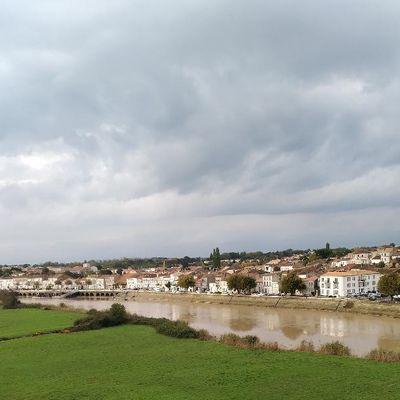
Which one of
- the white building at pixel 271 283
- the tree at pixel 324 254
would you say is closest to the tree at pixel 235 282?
the white building at pixel 271 283

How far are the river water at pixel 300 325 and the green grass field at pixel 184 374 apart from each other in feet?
20.2

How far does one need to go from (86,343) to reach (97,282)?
92180 millimetres

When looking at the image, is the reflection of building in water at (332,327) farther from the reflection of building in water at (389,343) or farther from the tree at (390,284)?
the tree at (390,284)

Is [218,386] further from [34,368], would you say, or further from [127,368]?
[34,368]

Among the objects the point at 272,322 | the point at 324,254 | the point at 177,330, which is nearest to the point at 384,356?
the point at 177,330

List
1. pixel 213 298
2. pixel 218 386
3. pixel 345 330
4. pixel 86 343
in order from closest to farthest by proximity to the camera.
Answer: pixel 218 386, pixel 86 343, pixel 345 330, pixel 213 298

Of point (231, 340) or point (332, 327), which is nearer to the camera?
point (231, 340)

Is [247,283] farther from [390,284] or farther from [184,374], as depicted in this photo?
[184,374]

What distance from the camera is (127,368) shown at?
23.1 meters

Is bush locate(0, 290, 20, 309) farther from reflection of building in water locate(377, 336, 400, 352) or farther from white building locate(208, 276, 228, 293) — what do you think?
reflection of building in water locate(377, 336, 400, 352)

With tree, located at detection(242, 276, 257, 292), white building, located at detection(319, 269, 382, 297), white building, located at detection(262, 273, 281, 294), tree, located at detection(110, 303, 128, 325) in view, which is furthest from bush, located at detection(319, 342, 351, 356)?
white building, located at detection(262, 273, 281, 294)

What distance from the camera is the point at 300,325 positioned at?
40656 mm

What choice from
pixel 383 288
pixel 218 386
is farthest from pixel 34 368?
pixel 383 288

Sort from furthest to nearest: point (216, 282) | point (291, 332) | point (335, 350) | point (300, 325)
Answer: point (216, 282)
point (300, 325)
point (291, 332)
point (335, 350)
